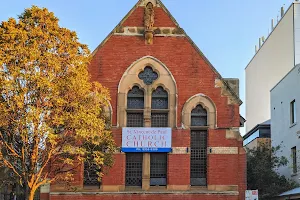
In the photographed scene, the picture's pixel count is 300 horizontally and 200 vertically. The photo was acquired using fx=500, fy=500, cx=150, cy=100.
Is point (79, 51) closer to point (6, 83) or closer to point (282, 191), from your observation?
point (6, 83)

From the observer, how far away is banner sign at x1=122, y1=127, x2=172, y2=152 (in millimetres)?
25359

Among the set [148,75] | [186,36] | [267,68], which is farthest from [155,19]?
[267,68]

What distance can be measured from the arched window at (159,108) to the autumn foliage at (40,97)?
6.10m

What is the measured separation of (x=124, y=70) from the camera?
2633 cm

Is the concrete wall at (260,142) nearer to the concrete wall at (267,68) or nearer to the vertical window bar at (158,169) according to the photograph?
the concrete wall at (267,68)

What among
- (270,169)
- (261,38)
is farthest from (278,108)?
(261,38)


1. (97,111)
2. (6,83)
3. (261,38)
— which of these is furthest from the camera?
(261,38)

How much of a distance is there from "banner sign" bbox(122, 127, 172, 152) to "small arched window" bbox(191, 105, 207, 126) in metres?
1.44

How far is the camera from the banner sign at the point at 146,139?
25359 mm

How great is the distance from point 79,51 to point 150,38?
6.86 meters

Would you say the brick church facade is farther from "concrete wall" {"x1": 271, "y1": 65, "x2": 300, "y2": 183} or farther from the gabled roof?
"concrete wall" {"x1": 271, "y1": 65, "x2": 300, "y2": 183}

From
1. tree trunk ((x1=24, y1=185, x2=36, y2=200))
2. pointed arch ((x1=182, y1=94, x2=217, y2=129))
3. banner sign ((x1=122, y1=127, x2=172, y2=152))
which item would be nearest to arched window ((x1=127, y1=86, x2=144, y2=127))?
banner sign ((x1=122, y1=127, x2=172, y2=152))

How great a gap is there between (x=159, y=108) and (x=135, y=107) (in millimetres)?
1259

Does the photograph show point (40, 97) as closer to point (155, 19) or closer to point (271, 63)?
point (155, 19)
